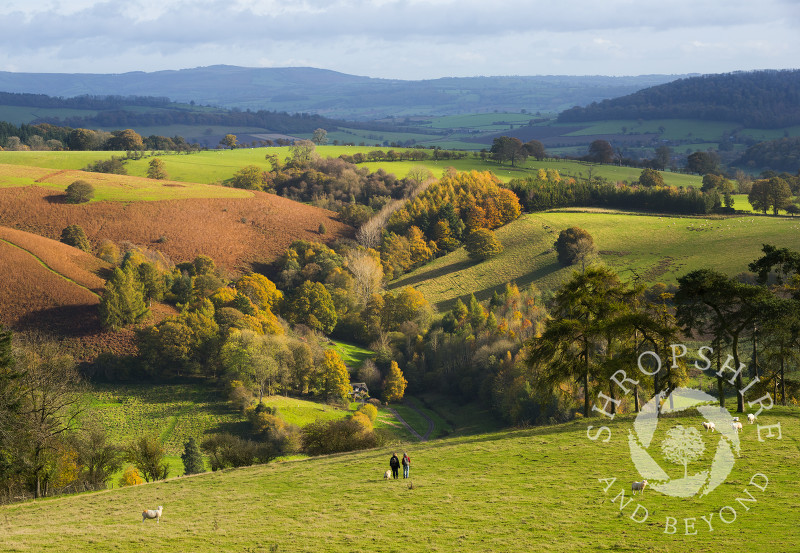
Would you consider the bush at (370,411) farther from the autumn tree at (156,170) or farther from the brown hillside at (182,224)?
the autumn tree at (156,170)

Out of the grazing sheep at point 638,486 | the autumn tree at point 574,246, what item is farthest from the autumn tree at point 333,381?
the grazing sheep at point 638,486

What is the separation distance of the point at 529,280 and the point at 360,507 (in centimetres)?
8972

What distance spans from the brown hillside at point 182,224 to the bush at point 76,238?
6.80 ft

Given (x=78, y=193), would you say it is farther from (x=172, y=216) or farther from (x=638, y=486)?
(x=638, y=486)

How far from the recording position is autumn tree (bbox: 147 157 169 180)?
552ft

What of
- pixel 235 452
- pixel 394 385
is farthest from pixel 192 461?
pixel 394 385

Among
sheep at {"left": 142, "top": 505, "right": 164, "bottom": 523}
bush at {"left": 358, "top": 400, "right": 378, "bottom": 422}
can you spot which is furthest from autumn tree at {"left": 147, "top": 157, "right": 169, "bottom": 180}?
sheep at {"left": 142, "top": 505, "right": 164, "bottom": 523}

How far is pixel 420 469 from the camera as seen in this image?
3669cm

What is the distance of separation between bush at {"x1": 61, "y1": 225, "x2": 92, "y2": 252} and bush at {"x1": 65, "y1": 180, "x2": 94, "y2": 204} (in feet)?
Result: 42.0

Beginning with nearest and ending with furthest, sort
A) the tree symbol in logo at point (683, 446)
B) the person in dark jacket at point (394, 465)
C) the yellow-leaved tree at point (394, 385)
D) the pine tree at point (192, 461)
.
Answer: the tree symbol in logo at point (683, 446) < the person in dark jacket at point (394, 465) < the pine tree at point (192, 461) < the yellow-leaved tree at point (394, 385)

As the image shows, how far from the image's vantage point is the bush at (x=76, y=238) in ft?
404

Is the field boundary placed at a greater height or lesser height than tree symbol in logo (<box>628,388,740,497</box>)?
lesser

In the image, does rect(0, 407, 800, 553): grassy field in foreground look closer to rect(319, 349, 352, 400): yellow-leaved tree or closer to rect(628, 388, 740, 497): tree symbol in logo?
rect(628, 388, 740, 497): tree symbol in logo

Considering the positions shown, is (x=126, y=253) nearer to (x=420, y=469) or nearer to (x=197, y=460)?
(x=197, y=460)
